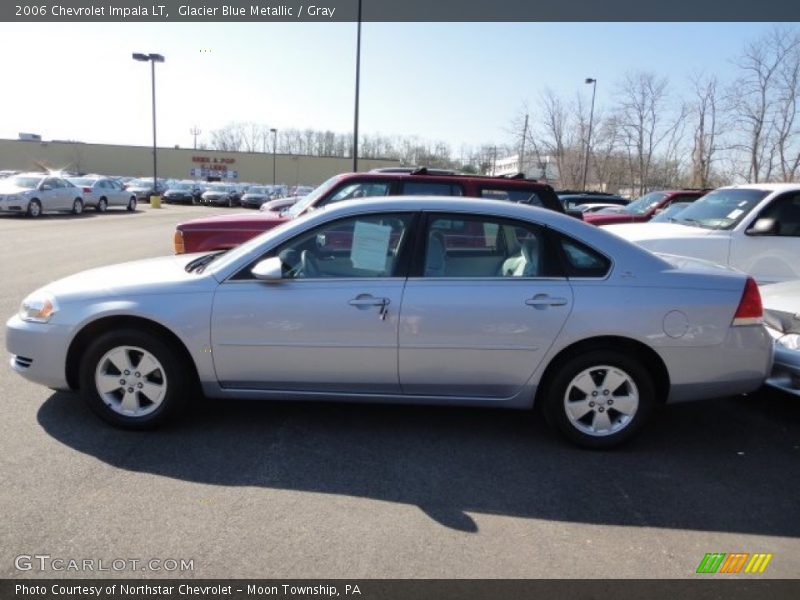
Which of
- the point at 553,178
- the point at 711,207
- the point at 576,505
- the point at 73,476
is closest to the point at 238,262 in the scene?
the point at 73,476

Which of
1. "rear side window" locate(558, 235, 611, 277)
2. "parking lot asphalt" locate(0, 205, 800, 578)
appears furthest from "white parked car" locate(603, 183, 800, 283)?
"rear side window" locate(558, 235, 611, 277)

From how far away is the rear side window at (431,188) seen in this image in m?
7.14

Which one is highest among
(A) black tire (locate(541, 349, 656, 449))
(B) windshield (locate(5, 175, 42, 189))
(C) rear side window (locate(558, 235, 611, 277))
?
(B) windshield (locate(5, 175, 42, 189))

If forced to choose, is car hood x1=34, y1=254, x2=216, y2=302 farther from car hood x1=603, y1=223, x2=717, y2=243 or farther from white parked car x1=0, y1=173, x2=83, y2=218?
white parked car x1=0, y1=173, x2=83, y2=218

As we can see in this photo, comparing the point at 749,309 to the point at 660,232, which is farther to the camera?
the point at 660,232

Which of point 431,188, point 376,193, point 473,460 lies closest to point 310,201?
point 376,193

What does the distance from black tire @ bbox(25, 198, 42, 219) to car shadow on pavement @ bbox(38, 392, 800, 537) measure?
21.2m

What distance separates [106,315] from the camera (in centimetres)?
392

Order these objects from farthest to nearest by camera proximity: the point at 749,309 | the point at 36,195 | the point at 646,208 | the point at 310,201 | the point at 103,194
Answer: the point at 103,194 → the point at 36,195 → the point at 646,208 → the point at 310,201 → the point at 749,309

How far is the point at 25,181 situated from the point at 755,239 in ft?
80.9

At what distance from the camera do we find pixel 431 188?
23.6ft

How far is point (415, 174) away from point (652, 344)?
4447mm

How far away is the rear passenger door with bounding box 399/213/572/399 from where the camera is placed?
12.6ft

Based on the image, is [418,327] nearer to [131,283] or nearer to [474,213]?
[474,213]
